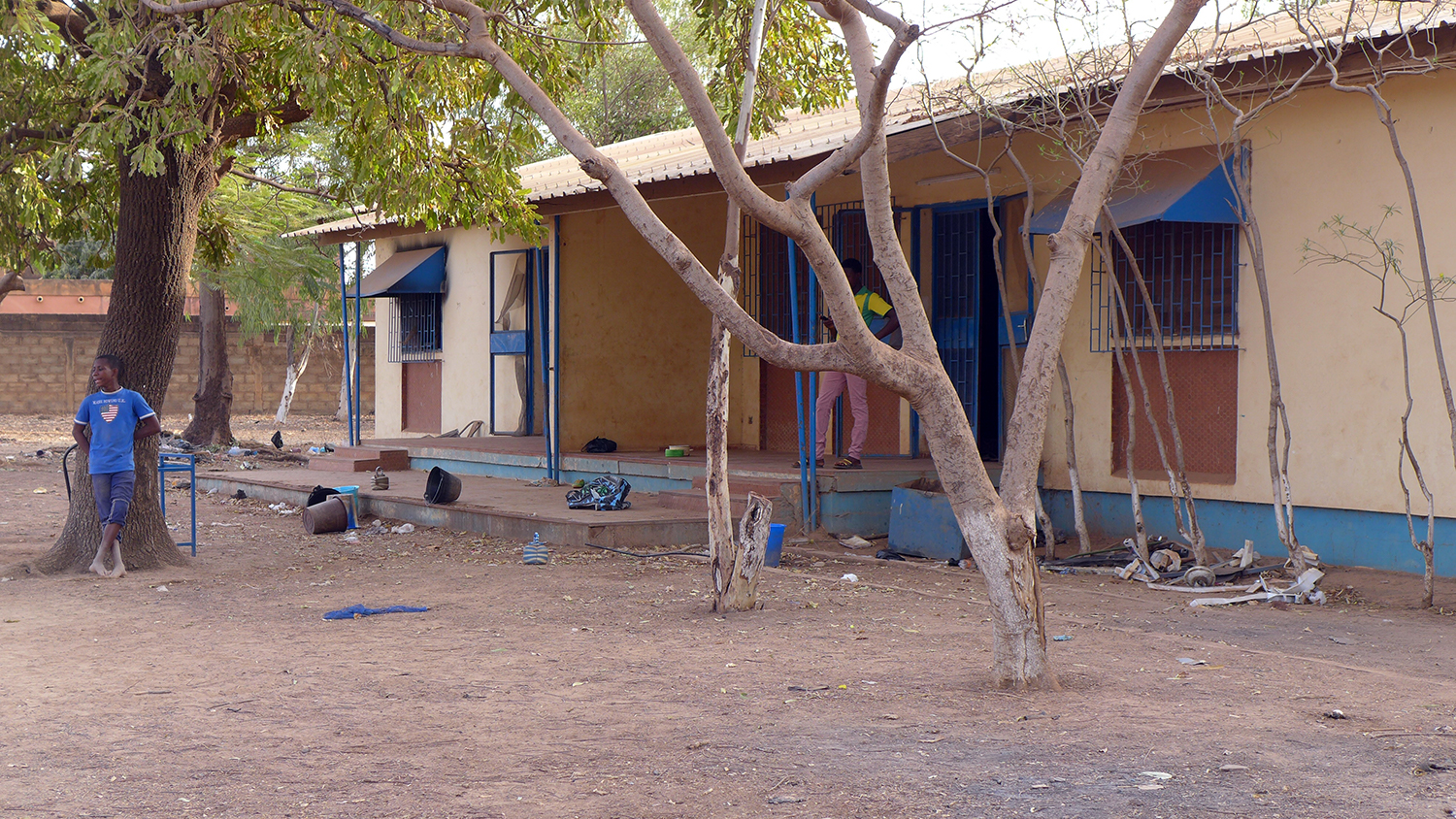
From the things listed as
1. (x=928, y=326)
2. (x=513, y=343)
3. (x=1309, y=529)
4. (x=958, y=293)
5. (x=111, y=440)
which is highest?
(x=958, y=293)

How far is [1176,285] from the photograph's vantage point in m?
9.10

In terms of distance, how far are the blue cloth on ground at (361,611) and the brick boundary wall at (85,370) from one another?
2093 centimetres

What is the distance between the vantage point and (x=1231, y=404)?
28.9ft

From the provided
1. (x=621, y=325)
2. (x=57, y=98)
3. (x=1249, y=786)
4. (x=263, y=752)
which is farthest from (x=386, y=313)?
(x=1249, y=786)

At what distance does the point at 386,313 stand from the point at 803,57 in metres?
10.2

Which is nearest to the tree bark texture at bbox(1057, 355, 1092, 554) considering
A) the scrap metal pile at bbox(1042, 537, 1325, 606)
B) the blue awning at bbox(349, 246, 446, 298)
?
the scrap metal pile at bbox(1042, 537, 1325, 606)

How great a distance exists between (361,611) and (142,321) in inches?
119

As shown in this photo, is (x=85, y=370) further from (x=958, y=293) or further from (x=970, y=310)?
(x=970, y=310)

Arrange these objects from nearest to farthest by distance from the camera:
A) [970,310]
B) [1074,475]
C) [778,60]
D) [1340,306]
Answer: [1340,306], [778,60], [1074,475], [970,310]

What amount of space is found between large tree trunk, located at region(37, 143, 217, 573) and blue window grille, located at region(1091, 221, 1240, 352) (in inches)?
246

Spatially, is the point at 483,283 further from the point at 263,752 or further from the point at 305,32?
the point at 263,752

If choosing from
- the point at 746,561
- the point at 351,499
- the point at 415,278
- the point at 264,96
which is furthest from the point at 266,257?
the point at 746,561

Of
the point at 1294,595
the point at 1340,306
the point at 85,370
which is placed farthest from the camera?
the point at 85,370

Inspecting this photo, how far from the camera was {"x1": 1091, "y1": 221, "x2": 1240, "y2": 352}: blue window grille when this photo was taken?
8.77m
